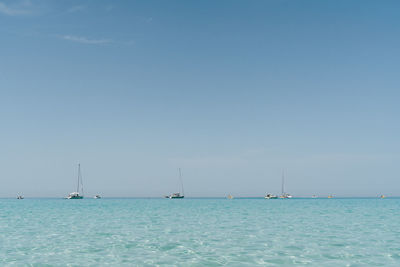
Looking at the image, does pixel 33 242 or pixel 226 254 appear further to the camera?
pixel 33 242

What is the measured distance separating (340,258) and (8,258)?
1622cm

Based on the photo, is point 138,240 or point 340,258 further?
point 138,240

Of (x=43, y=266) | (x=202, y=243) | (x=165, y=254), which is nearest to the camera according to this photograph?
(x=43, y=266)

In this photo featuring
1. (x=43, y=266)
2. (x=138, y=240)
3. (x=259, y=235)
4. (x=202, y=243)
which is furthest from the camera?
(x=259, y=235)

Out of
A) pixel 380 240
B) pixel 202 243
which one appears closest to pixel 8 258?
pixel 202 243

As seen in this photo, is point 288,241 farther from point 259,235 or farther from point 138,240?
point 138,240

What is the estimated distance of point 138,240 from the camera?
2275cm

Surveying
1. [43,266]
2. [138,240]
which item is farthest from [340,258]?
[43,266]

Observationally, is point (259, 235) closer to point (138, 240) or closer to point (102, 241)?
point (138, 240)

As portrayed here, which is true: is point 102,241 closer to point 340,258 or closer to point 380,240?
point 340,258

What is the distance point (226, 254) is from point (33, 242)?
12.7 m

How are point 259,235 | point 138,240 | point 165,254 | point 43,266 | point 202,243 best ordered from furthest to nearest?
point 259,235 < point 138,240 < point 202,243 < point 165,254 < point 43,266

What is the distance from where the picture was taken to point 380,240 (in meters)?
23.0

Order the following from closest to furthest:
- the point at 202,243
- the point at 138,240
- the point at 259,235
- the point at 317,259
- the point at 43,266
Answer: the point at 43,266, the point at 317,259, the point at 202,243, the point at 138,240, the point at 259,235
